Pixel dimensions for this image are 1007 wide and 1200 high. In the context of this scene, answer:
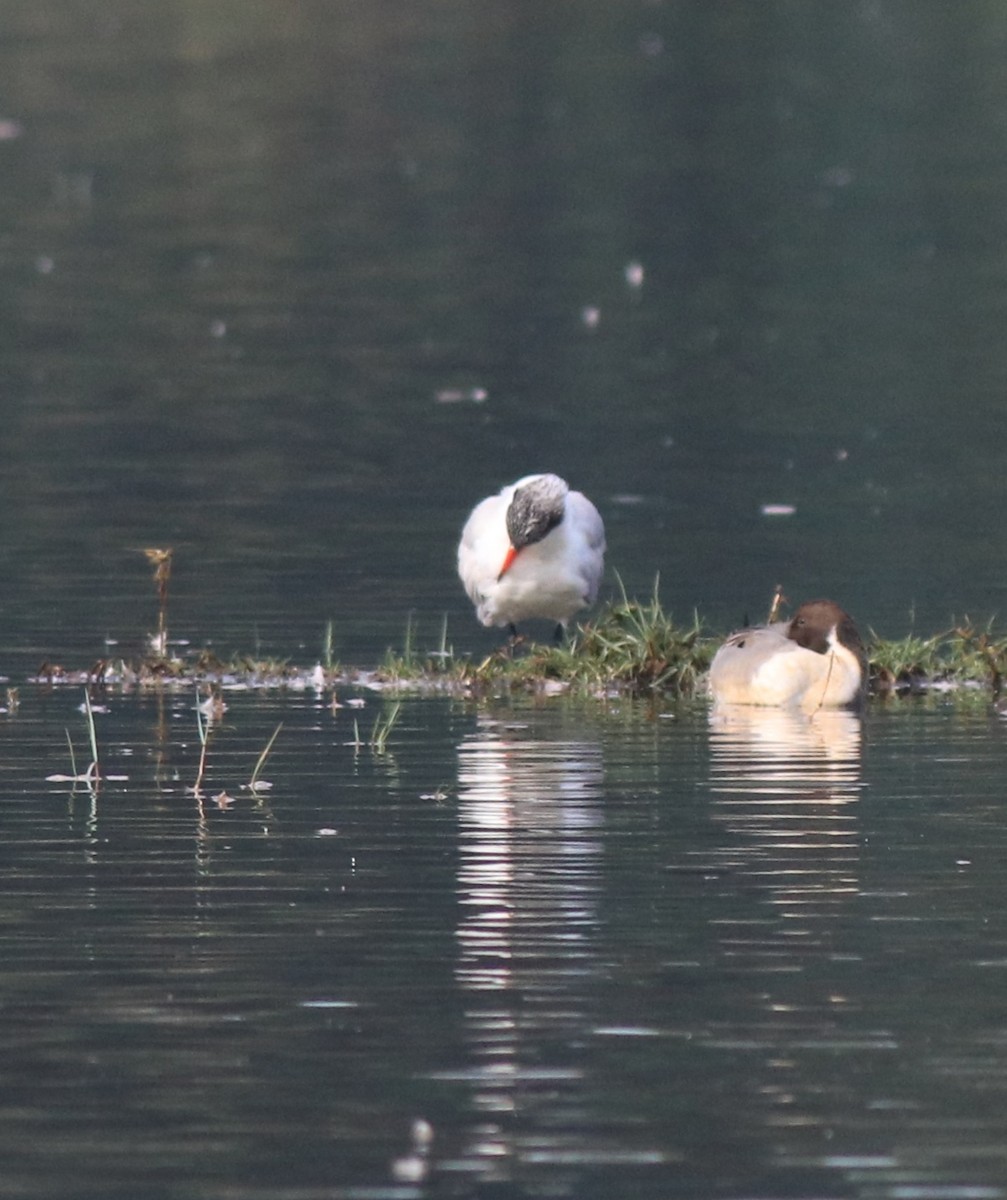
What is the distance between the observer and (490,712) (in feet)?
42.4

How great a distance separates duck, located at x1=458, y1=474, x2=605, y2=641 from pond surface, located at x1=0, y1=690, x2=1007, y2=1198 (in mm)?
1890

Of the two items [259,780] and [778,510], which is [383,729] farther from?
[778,510]

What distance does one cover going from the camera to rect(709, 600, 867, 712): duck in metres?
12.8

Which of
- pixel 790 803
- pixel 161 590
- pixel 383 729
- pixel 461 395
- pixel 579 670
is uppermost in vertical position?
pixel 461 395

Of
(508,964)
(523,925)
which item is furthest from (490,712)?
(508,964)

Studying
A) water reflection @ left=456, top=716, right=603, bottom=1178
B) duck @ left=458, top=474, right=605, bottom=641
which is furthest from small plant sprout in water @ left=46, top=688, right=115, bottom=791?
duck @ left=458, top=474, right=605, bottom=641

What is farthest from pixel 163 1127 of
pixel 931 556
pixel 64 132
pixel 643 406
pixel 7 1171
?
pixel 64 132

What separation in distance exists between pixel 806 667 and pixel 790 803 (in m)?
2.09

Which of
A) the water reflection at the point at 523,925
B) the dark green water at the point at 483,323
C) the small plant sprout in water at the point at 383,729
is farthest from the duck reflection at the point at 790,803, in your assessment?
the dark green water at the point at 483,323

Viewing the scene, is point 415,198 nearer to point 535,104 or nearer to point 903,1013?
point 535,104

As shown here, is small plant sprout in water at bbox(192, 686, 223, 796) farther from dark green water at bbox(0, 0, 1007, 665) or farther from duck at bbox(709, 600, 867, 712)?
duck at bbox(709, 600, 867, 712)

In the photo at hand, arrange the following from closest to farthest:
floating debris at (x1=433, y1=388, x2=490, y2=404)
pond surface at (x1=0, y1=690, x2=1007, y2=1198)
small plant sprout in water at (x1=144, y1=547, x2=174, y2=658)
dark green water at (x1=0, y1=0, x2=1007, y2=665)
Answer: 1. pond surface at (x1=0, y1=690, x2=1007, y2=1198)
2. small plant sprout in water at (x1=144, y1=547, x2=174, y2=658)
3. dark green water at (x1=0, y1=0, x2=1007, y2=665)
4. floating debris at (x1=433, y1=388, x2=490, y2=404)

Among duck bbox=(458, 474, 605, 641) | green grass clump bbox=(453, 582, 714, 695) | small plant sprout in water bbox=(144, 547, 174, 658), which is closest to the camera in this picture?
small plant sprout in water bbox=(144, 547, 174, 658)

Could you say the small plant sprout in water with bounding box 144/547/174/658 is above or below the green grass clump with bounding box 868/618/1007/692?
above
